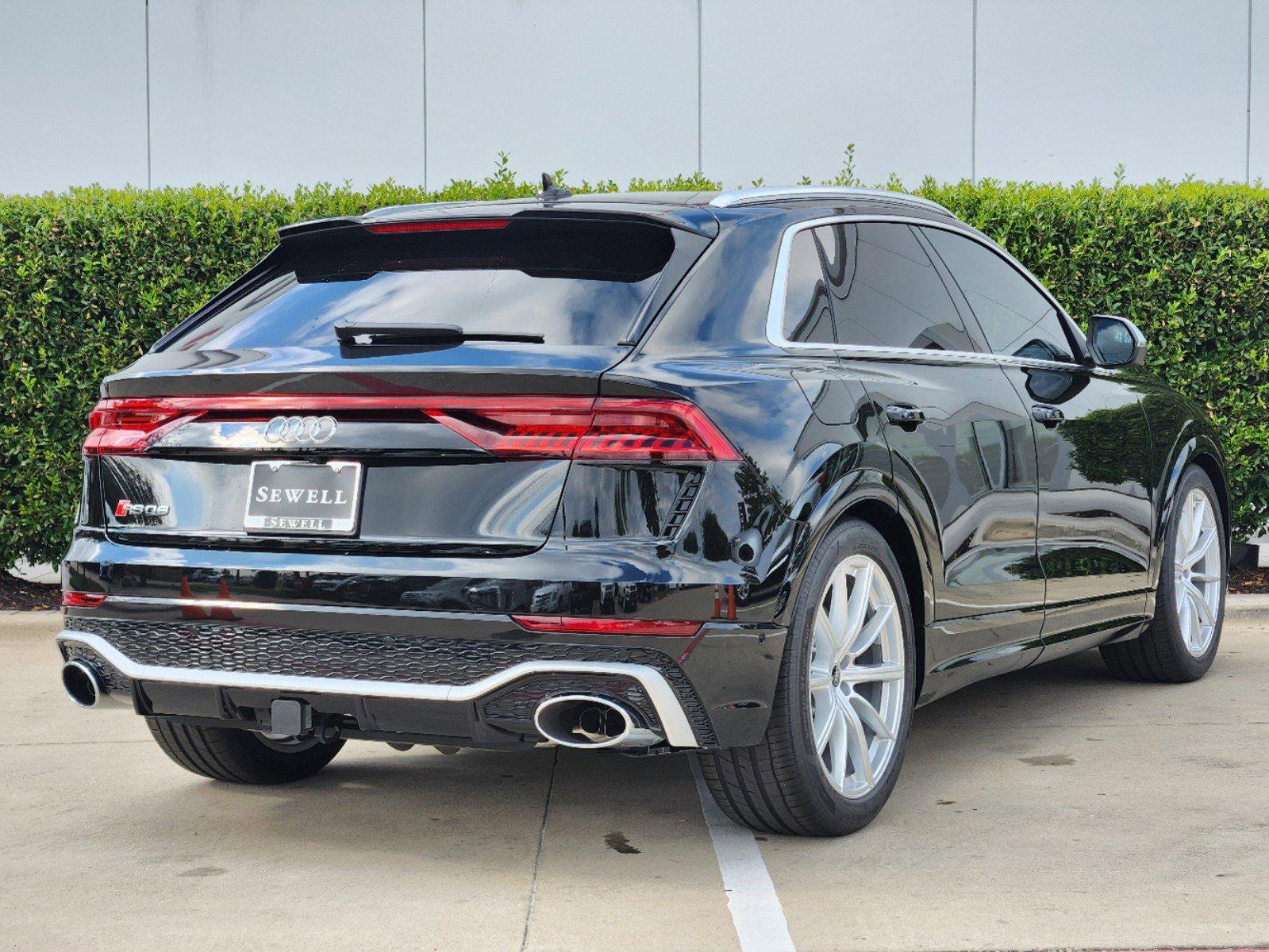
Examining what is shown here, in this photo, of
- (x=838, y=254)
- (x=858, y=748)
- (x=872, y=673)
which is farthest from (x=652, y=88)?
(x=858, y=748)

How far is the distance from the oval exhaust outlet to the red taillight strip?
0.15 metres

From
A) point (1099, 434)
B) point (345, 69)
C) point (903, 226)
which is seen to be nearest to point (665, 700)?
point (903, 226)

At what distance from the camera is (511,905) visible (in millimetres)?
3635

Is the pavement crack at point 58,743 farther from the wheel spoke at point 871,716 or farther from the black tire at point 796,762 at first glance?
the wheel spoke at point 871,716

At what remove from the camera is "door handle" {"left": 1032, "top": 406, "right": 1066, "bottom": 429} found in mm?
5082

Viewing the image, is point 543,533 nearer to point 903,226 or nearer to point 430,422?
point 430,422

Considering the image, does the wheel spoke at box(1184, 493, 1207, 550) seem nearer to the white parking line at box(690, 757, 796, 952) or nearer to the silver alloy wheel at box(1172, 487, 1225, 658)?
the silver alloy wheel at box(1172, 487, 1225, 658)

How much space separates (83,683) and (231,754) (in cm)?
78

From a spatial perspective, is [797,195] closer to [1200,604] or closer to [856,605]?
[856,605]

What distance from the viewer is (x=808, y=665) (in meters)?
3.79

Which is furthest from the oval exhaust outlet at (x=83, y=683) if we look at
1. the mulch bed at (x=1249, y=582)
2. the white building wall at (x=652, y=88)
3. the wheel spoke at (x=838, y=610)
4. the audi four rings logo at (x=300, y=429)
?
the white building wall at (x=652, y=88)

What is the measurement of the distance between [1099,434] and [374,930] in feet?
10.5

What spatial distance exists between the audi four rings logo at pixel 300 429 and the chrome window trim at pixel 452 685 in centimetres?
56

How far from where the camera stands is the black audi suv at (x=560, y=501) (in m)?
3.49
